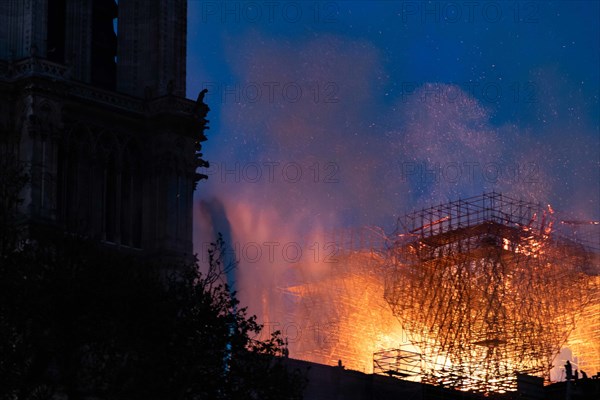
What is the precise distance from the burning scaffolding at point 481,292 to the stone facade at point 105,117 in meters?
38.2

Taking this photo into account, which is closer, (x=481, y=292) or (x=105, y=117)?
(x=105, y=117)

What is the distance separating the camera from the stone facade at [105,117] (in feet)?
291

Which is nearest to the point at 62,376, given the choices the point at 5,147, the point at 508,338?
the point at 5,147

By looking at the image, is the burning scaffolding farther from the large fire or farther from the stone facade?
the stone facade

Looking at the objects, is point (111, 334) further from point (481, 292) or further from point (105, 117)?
point (481, 292)

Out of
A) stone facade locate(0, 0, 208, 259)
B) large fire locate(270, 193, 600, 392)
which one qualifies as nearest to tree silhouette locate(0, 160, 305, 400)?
stone facade locate(0, 0, 208, 259)

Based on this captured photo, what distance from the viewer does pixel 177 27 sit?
9862 cm

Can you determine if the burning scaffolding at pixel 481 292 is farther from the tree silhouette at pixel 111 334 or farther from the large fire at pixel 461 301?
the tree silhouette at pixel 111 334

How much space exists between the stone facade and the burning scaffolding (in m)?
38.2

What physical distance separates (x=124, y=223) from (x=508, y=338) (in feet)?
156

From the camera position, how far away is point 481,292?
132750 mm

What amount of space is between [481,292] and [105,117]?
1943 inches

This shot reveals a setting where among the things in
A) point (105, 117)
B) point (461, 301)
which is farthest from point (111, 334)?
point (461, 301)

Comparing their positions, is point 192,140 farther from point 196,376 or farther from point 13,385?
point 13,385
